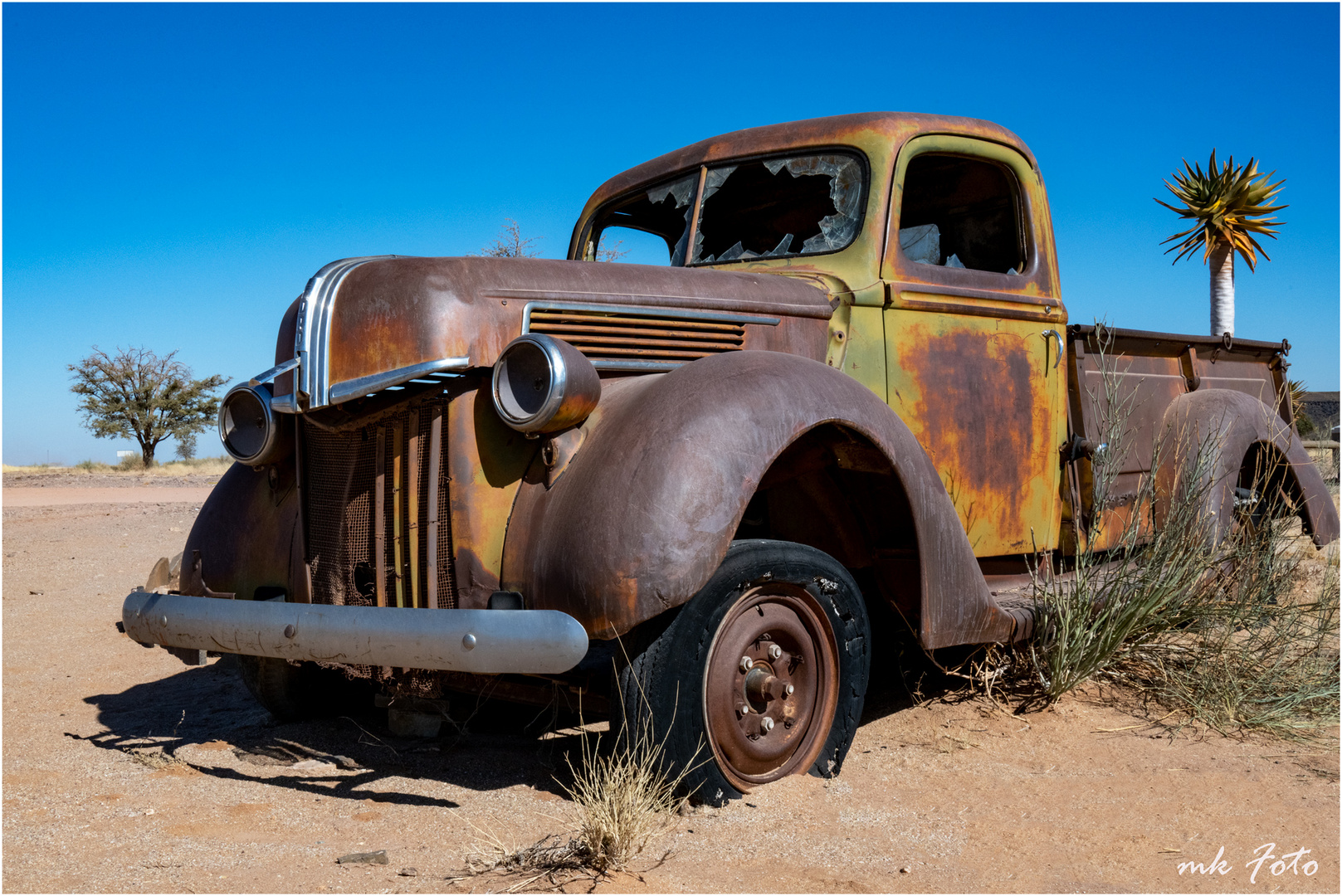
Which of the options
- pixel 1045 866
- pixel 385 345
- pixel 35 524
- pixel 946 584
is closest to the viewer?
pixel 1045 866

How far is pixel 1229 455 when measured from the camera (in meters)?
4.89

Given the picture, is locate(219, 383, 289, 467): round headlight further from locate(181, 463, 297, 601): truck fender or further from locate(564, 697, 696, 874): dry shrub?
locate(564, 697, 696, 874): dry shrub

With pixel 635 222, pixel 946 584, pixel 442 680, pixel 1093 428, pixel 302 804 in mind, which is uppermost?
pixel 635 222

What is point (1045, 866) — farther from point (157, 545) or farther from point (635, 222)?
point (157, 545)

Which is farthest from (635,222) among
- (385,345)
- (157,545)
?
(157,545)

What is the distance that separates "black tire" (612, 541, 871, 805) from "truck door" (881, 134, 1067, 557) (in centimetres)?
100

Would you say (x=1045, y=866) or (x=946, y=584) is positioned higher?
(x=946, y=584)

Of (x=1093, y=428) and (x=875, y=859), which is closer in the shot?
(x=875, y=859)

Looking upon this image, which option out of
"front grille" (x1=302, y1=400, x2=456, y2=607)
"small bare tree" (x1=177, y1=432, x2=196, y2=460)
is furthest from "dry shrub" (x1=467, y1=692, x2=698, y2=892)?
"small bare tree" (x1=177, y1=432, x2=196, y2=460)

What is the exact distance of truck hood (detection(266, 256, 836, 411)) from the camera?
3.07 metres

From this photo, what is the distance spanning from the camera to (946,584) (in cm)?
342

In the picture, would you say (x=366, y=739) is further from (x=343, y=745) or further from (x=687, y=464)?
(x=687, y=464)

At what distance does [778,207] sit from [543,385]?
1887 mm

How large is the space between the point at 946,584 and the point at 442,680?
5.26 feet
